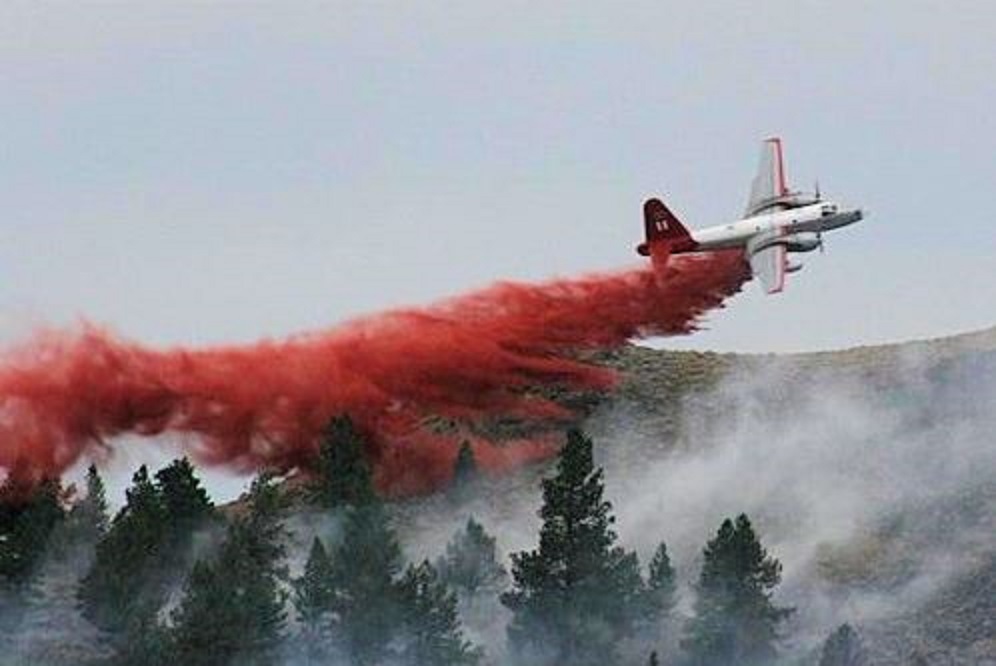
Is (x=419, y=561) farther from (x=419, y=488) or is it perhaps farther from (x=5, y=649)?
(x=5, y=649)

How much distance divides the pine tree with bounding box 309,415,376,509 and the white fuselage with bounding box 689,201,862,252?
34411 millimetres

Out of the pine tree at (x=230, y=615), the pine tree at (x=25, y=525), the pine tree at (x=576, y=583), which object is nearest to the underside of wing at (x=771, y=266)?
the pine tree at (x=576, y=583)

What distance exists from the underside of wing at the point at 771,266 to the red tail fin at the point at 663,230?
15.7 feet

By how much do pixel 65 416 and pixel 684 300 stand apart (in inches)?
1720

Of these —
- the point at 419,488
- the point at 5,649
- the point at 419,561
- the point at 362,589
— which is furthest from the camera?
the point at 419,488

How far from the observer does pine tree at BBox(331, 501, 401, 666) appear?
157m

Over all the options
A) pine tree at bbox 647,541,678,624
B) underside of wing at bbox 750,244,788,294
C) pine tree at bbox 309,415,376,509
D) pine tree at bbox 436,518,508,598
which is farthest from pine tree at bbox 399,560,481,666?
underside of wing at bbox 750,244,788,294

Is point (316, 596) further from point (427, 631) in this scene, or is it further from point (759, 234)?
point (759, 234)

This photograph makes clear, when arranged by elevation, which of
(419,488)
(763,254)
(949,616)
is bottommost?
(949,616)

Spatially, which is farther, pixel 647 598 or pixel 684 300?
pixel 684 300

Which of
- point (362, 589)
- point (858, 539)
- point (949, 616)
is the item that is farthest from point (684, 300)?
point (362, 589)

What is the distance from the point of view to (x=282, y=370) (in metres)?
193

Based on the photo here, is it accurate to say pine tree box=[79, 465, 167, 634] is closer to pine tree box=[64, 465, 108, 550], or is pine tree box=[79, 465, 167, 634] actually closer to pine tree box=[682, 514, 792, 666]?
pine tree box=[64, 465, 108, 550]

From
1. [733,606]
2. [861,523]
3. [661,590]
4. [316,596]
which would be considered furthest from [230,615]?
[861,523]
